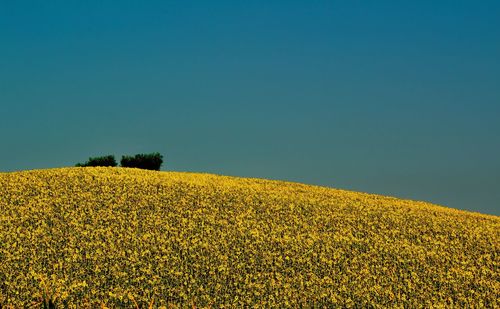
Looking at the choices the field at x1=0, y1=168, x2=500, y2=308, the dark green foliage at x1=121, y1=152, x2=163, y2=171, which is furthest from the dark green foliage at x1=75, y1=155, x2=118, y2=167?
the field at x1=0, y1=168, x2=500, y2=308

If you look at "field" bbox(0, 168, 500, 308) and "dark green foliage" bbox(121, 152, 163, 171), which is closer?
"field" bbox(0, 168, 500, 308)

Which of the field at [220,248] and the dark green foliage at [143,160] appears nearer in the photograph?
the field at [220,248]

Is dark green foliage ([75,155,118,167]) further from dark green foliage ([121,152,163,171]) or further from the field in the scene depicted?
the field

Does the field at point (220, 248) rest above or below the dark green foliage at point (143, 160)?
below

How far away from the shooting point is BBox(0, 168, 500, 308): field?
8008 millimetres

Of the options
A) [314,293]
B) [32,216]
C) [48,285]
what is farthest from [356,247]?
[32,216]

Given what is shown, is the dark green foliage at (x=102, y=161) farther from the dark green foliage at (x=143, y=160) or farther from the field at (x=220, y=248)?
the field at (x=220, y=248)

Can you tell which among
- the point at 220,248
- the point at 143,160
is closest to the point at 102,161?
the point at 143,160

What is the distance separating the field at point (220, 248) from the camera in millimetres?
8008

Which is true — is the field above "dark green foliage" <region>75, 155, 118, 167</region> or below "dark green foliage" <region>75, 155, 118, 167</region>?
below

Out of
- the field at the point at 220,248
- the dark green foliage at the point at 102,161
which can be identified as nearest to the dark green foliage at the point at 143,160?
the dark green foliage at the point at 102,161

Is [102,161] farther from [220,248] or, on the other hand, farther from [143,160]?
[220,248]

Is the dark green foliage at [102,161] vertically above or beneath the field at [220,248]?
above

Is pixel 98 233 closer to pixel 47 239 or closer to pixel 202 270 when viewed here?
pixel 47 239
